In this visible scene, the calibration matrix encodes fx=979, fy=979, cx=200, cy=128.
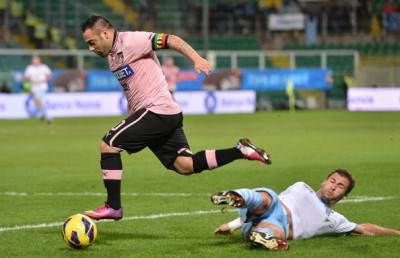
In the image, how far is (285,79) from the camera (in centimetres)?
4284

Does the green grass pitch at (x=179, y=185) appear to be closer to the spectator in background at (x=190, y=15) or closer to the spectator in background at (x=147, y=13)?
the spectator in background at (x=147, y=13)

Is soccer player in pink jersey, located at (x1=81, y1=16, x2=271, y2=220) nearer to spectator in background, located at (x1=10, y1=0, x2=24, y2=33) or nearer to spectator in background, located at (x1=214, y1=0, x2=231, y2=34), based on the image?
spectator in background, located at (x1=10, y1=0, x2=24, y2=33)

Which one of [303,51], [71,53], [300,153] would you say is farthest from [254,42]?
[300,153]

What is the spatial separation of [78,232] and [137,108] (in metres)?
1.67

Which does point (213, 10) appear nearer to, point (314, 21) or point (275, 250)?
point (314, 21)

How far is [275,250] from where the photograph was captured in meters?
8.06

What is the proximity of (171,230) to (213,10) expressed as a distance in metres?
38.9

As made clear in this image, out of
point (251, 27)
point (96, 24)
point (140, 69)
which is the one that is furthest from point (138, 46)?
point (251, 27)

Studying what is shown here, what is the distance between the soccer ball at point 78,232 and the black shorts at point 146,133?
1.12m

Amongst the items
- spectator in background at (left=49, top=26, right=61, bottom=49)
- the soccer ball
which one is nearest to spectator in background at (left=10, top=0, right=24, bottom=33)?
spectator in background at (left=49, top=26, right=61, bottom=49)

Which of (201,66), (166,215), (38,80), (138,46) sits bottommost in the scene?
(38,80)

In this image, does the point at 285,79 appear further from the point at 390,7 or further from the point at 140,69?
the point at 140,69

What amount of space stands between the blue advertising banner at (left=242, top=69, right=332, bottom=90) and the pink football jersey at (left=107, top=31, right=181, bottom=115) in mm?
31818

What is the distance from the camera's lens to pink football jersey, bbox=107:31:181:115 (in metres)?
9.47
